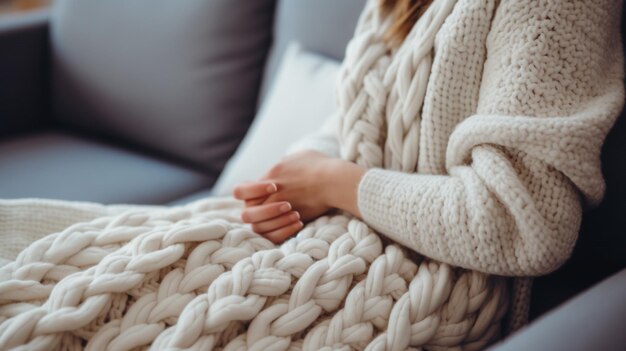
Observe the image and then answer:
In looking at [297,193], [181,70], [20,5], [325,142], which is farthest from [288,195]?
[20,5]

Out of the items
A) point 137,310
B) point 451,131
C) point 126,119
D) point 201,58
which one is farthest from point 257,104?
point 137,310

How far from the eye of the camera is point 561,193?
26.3 inches

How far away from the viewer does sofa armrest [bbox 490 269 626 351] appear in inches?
20.5

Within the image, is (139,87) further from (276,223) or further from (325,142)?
(276,223)

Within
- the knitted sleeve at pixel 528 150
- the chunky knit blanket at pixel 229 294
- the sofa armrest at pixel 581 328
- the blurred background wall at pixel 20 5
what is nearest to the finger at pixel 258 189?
the chunky knit blanket at pixel 229 294

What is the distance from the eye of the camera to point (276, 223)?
0.82 meters

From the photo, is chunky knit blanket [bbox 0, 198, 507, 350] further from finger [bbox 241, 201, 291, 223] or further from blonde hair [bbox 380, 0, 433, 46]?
blonde hair [bbox 380, 0, 433, 46]

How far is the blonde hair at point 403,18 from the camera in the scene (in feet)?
2.88

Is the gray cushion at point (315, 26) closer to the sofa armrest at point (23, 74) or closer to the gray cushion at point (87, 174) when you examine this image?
the gray cushion at point (87, 174)

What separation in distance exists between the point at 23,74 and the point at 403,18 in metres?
1.14

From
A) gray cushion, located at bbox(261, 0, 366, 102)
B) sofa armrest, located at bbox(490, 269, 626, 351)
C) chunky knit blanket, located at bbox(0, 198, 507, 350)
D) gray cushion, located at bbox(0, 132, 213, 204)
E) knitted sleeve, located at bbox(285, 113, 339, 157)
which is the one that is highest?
gray cushion, located at bbox(261, 0, 366, 102)

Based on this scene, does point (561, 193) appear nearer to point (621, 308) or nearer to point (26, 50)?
point (621, 308)

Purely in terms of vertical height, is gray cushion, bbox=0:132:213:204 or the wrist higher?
the wrist

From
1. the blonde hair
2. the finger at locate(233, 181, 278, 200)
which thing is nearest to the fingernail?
the finger at locate(233, 181, 278, 200)
